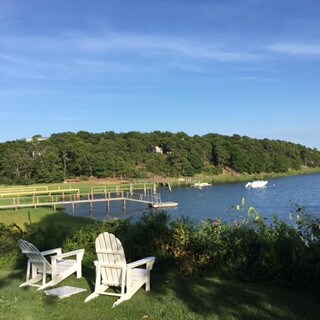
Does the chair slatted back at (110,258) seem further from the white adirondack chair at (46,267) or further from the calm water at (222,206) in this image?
the calm water at (222,206)

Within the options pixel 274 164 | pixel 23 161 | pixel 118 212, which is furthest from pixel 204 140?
pixel 118 212

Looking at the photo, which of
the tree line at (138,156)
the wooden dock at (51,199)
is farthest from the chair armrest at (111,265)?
the tree line at (138,156)

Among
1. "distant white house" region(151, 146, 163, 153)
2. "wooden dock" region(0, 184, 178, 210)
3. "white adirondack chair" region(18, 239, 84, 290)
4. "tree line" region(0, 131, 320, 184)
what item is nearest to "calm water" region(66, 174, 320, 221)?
"wooden dock" region(0, 184, 178, 210)

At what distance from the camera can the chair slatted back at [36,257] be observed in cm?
709

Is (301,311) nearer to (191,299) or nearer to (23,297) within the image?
(191,299)

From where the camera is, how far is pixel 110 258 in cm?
623

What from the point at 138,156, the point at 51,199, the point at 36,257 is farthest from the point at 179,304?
the point at 138,156

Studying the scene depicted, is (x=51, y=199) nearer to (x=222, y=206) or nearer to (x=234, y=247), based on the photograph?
(x=222, y=206)

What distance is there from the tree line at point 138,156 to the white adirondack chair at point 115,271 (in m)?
79.5

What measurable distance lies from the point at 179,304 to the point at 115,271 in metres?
1.17

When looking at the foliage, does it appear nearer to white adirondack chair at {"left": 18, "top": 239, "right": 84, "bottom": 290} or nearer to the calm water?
white adirondack chair at {"left": 18, "top": 239, "right": 84, "bottom": 290}

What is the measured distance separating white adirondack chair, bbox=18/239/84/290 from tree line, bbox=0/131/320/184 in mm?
78110

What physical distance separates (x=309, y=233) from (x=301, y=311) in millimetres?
1659

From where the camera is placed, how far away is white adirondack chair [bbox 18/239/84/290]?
707 centimetres
